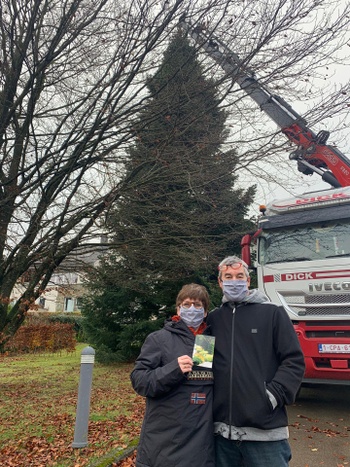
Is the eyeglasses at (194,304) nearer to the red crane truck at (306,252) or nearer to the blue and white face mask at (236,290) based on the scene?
the blue and white face mask at (236,290)

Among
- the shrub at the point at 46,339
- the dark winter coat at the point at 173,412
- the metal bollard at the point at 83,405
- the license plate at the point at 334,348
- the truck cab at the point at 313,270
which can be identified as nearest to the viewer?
the dark winter coat at the point at 173,412

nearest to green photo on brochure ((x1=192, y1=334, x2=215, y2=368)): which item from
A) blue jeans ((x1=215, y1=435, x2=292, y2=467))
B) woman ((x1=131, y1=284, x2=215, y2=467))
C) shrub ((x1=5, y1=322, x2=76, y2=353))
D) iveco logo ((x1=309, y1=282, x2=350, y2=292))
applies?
woman ((x1=131, y1=284, x2=215, y2=467))

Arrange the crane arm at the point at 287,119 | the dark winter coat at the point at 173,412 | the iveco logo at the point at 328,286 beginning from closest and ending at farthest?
the dark winter coat at the point at 173,412 → the iveco logo at the point at 328,286 → the crane arm at the point at 287,119

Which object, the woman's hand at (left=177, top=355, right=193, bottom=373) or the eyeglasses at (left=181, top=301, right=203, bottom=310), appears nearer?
the woman's hand at (left=177, top=355, right=193, bottom=373)

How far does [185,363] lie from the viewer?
2.14 metres

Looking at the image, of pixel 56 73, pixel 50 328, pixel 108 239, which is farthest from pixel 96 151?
pixel 50 328

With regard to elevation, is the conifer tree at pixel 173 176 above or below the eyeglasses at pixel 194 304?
above

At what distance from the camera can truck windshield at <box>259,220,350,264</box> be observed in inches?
252

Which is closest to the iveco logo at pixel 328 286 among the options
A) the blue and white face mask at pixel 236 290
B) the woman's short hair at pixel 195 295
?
the blue and white face mask at pixel 236 290

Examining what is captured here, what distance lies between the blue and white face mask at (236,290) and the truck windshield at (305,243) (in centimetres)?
431

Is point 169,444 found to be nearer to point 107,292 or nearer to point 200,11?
point 200,11

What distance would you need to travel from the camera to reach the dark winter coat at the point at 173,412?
2123mm

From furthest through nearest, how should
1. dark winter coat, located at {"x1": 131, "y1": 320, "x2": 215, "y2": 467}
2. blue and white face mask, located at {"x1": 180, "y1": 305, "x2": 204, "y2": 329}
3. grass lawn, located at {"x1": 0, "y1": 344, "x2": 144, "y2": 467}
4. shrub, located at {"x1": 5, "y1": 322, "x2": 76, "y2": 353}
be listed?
shrub, located at {"x1": 5, "y1": 322, "x2": 76, "y2": 353} → grass lawn, located at {"x1": 0, "y1": 344, "x2": 144, "y2": 467} → blue and white face mask, located at {"x1": 180, "y1": 305, "x2": 204, "y2": 329} → dark winter coat, located at {"x1": 131, "y1": 320, "x2": 215, "y2": 467}

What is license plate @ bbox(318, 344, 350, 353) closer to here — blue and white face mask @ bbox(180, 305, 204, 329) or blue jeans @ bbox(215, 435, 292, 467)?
blue jeans @ bbox(215, 435, 292, 467)
